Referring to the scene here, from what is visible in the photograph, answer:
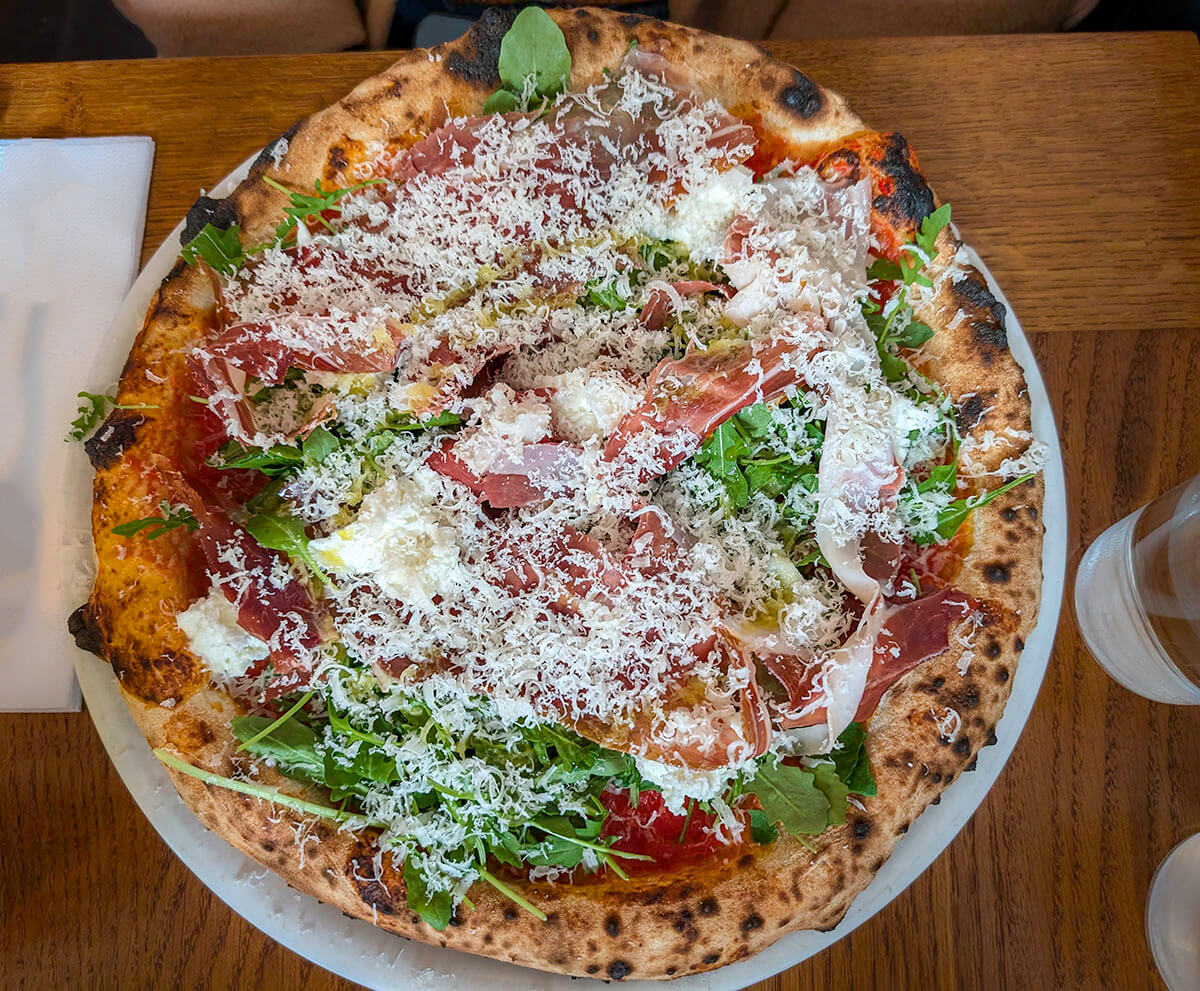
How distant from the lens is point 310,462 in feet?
4.13

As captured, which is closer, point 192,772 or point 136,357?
point 192,772

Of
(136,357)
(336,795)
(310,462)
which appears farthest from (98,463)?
(336,795)

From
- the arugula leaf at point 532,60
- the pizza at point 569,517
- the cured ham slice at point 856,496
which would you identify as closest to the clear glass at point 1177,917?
the pizza at point 569,517

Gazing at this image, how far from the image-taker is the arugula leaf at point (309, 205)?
51.8 inches

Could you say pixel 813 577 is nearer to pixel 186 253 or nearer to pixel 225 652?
pixel 225 652

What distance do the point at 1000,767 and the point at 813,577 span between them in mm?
410

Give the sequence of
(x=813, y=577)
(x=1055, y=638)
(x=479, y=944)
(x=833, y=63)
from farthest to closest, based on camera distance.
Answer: (x=833, y=63) → (x=1055, y=638) → (x=813, y=577) → (x=479, y=944)

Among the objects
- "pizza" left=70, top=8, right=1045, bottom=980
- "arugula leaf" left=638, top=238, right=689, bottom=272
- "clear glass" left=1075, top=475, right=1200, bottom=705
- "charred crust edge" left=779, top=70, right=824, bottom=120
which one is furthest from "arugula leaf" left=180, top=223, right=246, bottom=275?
"clear glass" left=1075, top=475, right=1200, bottom=705

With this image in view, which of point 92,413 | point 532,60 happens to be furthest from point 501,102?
point 92,413

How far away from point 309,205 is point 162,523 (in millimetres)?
534

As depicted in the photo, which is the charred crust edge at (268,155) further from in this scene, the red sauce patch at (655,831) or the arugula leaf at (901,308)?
the red sauce patch at (655,831)

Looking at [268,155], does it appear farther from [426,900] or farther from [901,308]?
[426,900]

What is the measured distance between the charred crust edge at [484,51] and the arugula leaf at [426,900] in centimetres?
121

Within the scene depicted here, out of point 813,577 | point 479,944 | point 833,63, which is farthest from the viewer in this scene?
point 833,63
